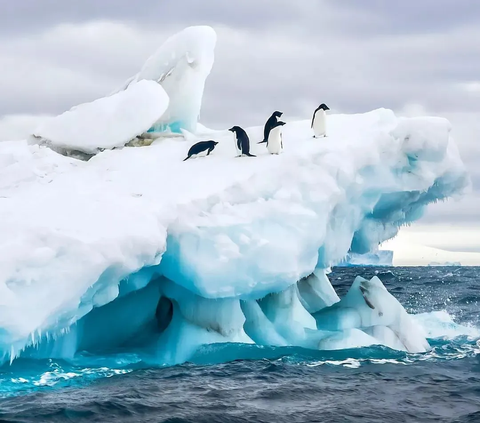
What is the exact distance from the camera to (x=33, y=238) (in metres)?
9.07

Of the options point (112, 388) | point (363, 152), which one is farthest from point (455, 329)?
point (112, 388)

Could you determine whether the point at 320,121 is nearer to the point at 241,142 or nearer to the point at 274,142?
the point at 274,142

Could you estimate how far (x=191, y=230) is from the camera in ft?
34.3

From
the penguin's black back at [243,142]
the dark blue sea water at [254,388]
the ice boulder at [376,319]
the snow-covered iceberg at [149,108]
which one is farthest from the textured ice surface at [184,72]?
the dark blue sea water at [254,388]

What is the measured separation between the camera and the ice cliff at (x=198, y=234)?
9.16 meters

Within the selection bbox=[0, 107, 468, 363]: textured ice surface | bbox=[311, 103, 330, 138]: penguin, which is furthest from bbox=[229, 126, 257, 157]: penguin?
bbox=[311, 103, 330, 138]: penguin

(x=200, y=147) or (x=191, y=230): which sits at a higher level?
(x=200, y=147)

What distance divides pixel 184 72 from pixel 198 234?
506 centimetres

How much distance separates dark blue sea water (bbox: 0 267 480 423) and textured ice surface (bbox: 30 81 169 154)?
13.3 feet

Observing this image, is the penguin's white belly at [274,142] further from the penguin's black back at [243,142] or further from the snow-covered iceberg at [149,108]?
the snow-covered iceberg at [149,108]

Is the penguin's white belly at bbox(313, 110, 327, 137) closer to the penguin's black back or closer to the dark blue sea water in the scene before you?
the penguin's black back

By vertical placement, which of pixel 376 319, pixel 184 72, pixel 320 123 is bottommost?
pixel 376 319

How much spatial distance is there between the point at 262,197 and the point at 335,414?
4073 mm

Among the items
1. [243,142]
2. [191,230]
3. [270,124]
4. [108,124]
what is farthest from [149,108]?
[191,230]
